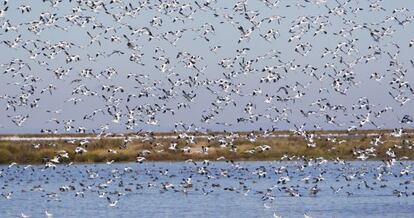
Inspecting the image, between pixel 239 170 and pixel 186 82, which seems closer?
pixel 186 82

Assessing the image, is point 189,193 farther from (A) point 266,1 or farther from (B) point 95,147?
(B) point 95,147

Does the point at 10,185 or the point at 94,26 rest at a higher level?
the point at 94,26

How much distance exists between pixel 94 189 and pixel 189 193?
16.7 ft

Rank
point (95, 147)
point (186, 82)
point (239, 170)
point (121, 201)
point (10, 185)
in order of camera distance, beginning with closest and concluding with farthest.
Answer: point (186, 82) → point (121, 201) → point (10, 185) → point (239, 170) → point (95, 147)

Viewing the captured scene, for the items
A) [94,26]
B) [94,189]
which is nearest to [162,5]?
[94,26]

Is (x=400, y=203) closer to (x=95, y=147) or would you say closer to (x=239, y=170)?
(x=239, y=170)

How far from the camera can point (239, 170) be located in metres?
70.5

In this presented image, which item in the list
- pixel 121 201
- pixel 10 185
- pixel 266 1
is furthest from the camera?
pixel 10 185

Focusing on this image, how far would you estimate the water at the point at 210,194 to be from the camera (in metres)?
49.8

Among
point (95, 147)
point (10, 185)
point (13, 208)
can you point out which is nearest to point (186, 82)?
point (13, 208)

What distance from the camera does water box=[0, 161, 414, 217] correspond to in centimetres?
4975

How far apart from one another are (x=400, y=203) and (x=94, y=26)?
13784 millimetres

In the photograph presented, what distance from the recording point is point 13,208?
52.4 m

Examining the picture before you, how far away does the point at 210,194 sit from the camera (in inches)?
2219
